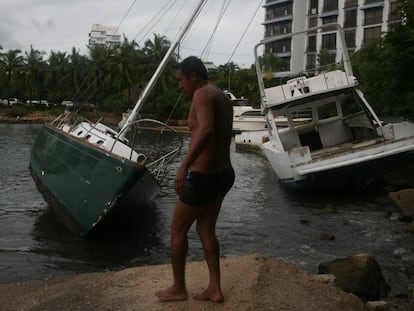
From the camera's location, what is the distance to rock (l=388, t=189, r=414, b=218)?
13.9m

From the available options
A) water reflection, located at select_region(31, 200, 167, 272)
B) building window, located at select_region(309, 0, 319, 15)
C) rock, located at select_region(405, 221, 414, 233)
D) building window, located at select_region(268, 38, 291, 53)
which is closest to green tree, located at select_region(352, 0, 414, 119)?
rock, located at select_region(405, 221, 414, 233)

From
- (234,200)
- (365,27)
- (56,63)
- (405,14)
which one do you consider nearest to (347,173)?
(234,200)

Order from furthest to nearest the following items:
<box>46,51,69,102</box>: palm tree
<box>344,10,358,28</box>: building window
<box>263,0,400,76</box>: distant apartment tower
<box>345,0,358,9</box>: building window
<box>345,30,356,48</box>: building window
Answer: <box>46,51,69,102</box>: palm tree, <box>345,0,358,9</box>: building window, <box>344,10,358,28</box>: building window, <box>345,30,356,48</box>: building window, <box>263,0,400,76</box>: distant apartment tower

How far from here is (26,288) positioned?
6.91 metres

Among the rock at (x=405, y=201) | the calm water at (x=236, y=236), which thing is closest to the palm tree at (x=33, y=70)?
the calm water at (x=236, y=236)

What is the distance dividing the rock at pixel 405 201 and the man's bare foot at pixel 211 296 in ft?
32.0

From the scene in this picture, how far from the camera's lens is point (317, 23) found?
68.9m

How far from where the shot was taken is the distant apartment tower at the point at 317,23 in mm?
59625

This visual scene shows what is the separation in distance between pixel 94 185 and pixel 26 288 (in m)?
4.35

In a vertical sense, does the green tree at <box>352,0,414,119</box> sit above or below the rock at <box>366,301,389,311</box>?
→ above

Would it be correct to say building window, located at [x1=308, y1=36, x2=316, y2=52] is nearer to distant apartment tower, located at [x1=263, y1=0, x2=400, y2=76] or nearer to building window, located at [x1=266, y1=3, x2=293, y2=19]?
distant apartment tower, located at [x1=263, y1=0, x2=400, y2=76]

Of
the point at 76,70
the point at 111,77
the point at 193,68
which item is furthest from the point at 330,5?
the point at 193,68

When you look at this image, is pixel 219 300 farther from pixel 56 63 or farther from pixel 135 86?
pixel 56 63

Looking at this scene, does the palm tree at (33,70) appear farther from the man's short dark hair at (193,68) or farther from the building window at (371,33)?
the man's short dark hair at (193,68)
